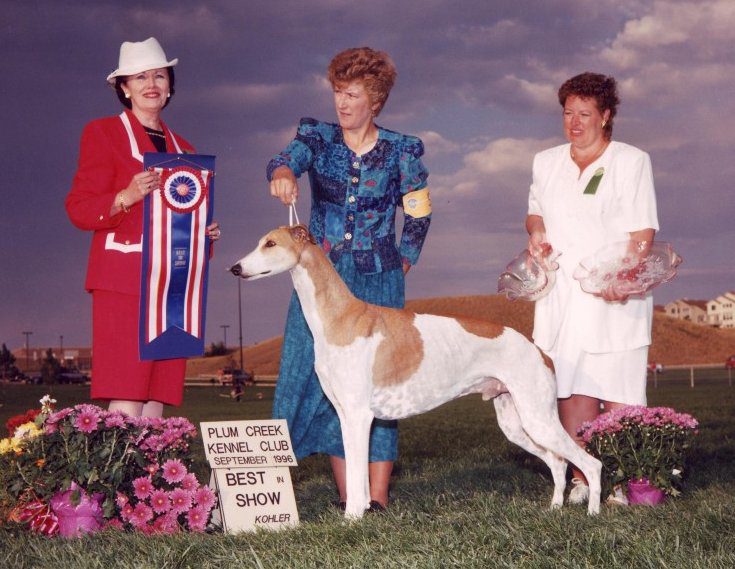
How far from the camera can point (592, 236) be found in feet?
18.8

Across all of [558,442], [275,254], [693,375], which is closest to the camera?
[275,254]

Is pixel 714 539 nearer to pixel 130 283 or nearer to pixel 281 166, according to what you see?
pixel 281 166

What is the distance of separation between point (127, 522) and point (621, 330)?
141 inches

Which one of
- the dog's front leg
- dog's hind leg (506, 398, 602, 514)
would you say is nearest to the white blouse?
dog's hind leg (506, 398, 602, 514)

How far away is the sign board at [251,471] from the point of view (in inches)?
201

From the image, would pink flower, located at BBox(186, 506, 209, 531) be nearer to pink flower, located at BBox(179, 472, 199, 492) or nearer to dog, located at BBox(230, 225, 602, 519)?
pink flower, located at BBox(179, 472, 199, 492)

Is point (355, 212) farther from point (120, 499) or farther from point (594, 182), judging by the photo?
point (120, 499)

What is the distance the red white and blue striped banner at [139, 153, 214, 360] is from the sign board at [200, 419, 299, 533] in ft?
1.97

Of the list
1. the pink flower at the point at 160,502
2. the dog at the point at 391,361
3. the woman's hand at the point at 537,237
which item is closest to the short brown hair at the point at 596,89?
the woman's hand at the point at 537,237

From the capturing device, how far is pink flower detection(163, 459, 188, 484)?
17.2ft

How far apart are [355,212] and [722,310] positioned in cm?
9495

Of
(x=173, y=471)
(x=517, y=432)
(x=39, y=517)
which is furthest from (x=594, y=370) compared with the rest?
(x=39, y=517)

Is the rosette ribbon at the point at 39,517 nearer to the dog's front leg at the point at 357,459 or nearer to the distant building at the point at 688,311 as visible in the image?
the dog's front leg at the point at 357,459

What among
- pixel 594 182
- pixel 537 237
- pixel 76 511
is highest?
pixel 594 182
